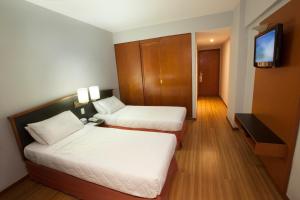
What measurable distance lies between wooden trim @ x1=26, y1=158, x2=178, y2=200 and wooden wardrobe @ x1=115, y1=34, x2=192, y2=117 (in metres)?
2.27

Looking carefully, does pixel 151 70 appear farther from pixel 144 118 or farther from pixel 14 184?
pixel 14 184

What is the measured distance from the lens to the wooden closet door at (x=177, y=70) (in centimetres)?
351

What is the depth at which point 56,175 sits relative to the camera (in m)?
1.72

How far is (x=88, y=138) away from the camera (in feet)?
6.72

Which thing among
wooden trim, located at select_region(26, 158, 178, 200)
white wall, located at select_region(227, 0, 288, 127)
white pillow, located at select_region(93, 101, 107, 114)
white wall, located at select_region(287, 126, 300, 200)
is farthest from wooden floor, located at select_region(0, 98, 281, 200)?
white pillow, located at select_region(93, 101, 107, 114)

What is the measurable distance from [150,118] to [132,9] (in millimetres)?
2070

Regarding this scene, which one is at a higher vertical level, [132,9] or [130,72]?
[132,9]

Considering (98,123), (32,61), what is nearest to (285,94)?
(98,123)

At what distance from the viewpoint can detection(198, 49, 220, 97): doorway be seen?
6218mm

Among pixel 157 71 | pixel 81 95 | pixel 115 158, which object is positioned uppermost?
pixel 157 71

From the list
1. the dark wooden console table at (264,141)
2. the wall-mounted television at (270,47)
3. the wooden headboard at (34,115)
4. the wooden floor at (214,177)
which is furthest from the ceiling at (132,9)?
the wooden floor at (214,177)

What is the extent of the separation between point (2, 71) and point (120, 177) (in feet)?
6.59

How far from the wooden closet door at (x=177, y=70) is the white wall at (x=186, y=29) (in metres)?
0.10

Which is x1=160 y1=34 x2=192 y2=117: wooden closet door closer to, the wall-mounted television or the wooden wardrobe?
the wooden wardrobe
